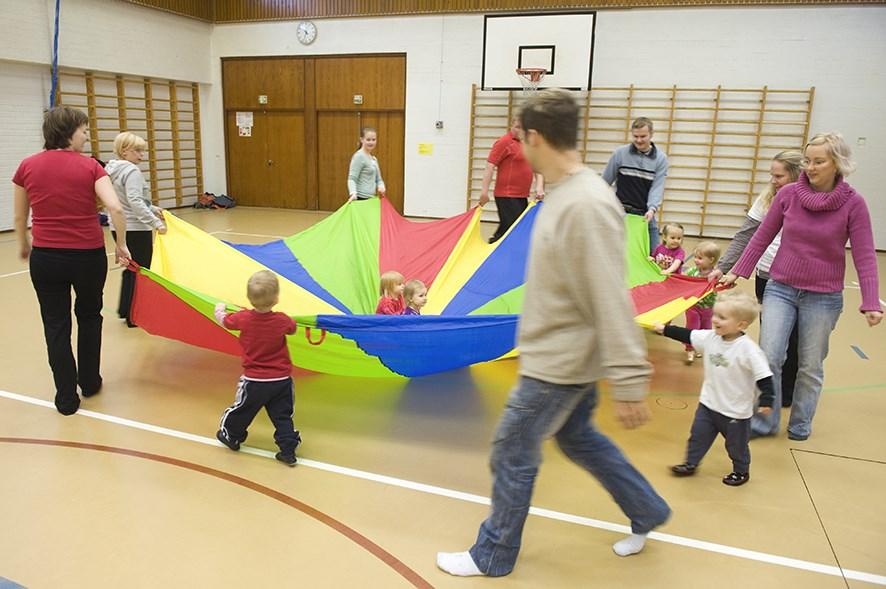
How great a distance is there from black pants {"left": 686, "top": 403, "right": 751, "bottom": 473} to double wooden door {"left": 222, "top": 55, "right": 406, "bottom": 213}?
27.6 ft

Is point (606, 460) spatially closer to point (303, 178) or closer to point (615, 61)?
point (615, 61)

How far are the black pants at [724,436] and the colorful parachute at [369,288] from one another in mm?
488

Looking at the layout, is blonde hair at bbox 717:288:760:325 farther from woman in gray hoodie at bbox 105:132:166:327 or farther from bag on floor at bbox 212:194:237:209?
bag on floor at bbox 212:194:237:209

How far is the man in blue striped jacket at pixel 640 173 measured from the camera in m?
4.09

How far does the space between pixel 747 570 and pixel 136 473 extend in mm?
2152

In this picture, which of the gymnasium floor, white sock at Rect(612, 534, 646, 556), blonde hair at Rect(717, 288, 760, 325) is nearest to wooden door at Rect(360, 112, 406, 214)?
the gymnasium floor

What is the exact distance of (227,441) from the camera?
2.63 meters

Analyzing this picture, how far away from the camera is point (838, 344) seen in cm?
440

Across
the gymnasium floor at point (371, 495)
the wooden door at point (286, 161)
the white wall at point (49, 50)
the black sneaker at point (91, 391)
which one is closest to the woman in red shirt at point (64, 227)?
the black sneaker at point (91, 391)

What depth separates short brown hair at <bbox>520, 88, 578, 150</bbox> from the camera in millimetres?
1518

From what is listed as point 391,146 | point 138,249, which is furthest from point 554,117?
point 391,146

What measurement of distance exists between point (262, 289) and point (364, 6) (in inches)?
346

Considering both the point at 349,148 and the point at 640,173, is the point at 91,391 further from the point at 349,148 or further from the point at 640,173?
the point at 349,148

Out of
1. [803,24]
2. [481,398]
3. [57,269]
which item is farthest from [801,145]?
[57,269]
